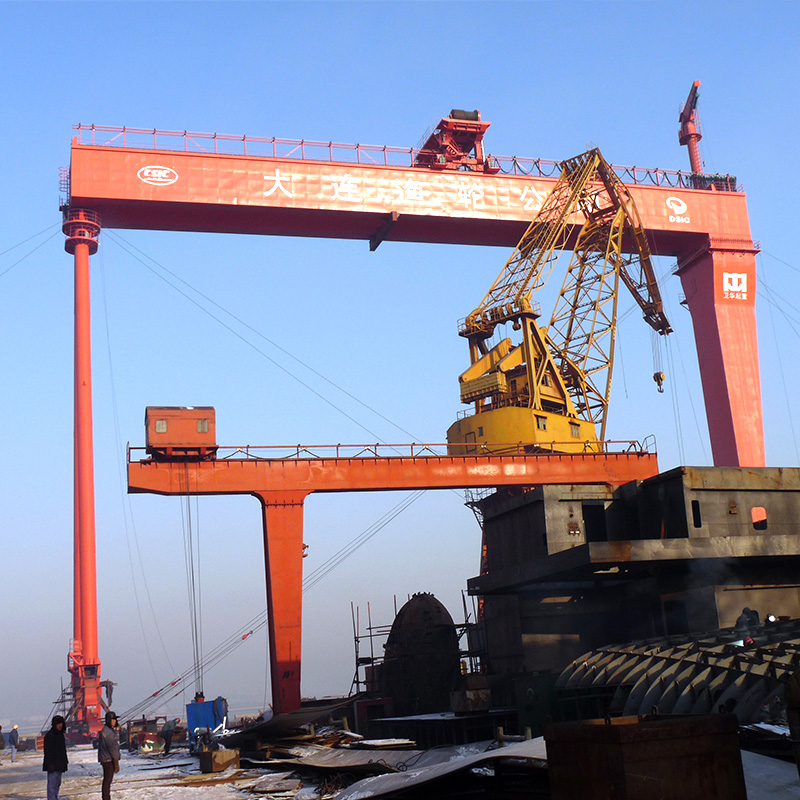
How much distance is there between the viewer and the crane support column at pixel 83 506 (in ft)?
140

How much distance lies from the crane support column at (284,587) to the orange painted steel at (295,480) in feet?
0.12

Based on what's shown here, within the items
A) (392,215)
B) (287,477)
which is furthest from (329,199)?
(287,477)

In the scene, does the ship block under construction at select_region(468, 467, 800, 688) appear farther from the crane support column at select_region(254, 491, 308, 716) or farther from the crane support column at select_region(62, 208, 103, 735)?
the crane support column at select_region(62, 208, 103, 735)

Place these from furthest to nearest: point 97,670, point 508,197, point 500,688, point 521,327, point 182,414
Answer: point 508,197 < point 521,327 < point 97,670 < point 182,414 < point 500,688

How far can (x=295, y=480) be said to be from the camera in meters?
35.6

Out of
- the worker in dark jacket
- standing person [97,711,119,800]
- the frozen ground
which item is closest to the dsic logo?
the frozen ground

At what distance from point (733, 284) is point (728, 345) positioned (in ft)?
12.3

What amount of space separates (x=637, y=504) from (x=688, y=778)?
28611mm

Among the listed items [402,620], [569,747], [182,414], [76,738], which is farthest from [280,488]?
[569,747]

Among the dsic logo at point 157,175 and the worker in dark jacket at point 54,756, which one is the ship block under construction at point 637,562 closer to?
the worker in dark jacket at point 54,756

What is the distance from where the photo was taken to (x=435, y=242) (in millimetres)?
53062

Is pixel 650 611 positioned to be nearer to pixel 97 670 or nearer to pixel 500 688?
pixel 500 688

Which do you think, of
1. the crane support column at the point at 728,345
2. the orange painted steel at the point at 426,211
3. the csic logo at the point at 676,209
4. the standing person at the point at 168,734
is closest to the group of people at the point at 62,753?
the standing person at the point at 168,734

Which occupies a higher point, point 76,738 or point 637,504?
point 637,504
